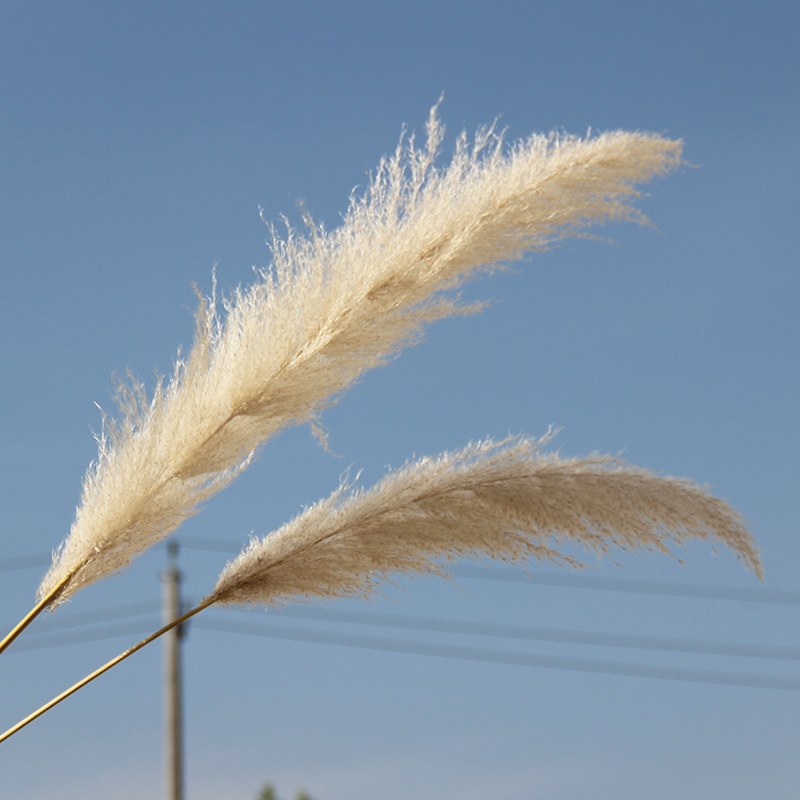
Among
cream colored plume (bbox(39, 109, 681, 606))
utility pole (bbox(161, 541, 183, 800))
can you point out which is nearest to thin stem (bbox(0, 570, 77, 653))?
cream colored plume (bbox(39, 109, 681, 606))

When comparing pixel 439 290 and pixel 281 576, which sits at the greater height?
pixel 439 290

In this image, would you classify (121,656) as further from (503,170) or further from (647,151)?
(647,151)

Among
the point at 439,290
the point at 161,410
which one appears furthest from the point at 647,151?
the point at 161,410

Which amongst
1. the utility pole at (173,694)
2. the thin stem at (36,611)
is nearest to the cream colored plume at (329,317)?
the thin stem at (36,611)

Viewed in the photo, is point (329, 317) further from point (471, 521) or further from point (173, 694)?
point (173, 694)

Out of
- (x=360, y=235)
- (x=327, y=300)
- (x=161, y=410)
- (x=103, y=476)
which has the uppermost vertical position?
(x=360, y=235)

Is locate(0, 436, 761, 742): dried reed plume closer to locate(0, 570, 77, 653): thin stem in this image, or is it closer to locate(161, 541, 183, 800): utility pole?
locate(0, 570, 77, 653): thin stem

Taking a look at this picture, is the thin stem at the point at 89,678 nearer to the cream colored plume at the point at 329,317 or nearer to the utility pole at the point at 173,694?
the cream colored plume at the point at 329,317
